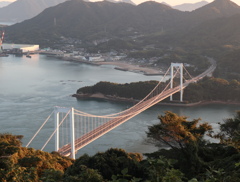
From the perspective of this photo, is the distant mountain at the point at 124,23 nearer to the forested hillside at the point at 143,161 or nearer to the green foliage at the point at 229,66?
the green foliage at the point at 229,66

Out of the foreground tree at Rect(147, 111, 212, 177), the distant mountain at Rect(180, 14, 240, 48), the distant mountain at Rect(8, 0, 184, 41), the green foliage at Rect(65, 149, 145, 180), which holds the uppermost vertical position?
the distant mountain at Rect(8, 0, 184, 41)

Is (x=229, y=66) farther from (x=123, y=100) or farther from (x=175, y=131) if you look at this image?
(x=175, y=131)

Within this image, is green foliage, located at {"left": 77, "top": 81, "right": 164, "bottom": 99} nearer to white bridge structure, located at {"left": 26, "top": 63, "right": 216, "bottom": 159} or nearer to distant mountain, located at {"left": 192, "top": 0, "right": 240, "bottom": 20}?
white bridge structure, located at {"left": 26, "top": 63, "right": 216, "bottom": 159}

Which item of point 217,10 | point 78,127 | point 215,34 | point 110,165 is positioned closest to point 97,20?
point 217,10

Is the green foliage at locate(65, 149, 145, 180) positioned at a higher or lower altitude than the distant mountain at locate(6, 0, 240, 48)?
lower

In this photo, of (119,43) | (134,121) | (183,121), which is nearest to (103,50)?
(119,43)

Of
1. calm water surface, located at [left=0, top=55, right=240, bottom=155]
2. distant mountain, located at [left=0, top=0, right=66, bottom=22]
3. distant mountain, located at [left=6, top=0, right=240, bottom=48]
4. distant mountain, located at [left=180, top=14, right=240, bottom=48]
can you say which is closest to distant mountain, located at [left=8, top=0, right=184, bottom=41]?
distant mountain, located at [left=6, top=0, right=240, bottom=48]

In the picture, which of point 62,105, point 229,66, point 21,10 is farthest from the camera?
point 21,10

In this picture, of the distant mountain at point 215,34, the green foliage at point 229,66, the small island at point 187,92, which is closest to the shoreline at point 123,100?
the small island at point 187,92

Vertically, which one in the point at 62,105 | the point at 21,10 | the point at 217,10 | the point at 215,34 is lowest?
the point at 62,105
